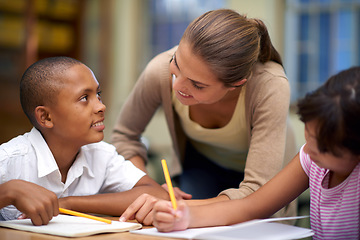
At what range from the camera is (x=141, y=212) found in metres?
1.08

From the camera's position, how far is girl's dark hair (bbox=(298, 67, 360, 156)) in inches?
32.5

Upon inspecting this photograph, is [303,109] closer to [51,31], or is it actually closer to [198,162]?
[198,162]

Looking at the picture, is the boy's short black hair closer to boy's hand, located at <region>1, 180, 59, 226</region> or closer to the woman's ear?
boy's hand, located at <region>1, 180, 59, 226</region>

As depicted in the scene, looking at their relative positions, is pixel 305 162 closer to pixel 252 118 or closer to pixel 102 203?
pixel 252 118

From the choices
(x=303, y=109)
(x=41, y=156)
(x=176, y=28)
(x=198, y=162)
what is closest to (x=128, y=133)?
(x=198, y=162)

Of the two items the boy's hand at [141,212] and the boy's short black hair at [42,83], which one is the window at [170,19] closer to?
the boy's short black hair at [42,83]

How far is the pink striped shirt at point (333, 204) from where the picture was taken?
3.12 feet

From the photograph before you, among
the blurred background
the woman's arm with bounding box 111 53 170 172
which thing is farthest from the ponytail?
the blurred background

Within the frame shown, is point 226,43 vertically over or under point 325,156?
over

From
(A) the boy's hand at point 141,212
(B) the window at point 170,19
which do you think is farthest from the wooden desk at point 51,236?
(B) the window at point 170,19

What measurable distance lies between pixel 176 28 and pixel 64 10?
54.7 inches

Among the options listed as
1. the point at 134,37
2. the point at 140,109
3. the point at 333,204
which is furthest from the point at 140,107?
the point at 134,37

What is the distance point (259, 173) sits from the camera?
1.32 meters

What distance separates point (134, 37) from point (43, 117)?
4.66 m
